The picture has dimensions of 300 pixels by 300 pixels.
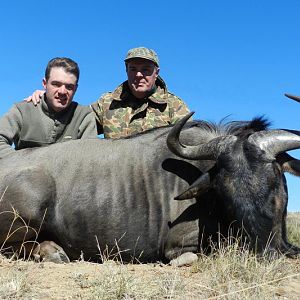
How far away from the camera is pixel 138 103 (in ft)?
25.8

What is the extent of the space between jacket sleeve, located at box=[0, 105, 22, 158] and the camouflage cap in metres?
1.92

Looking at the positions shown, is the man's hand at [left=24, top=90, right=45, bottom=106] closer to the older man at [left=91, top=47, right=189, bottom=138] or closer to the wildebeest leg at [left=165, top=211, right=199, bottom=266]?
the older man at [left=91, top=47, right=189, bottom=138]

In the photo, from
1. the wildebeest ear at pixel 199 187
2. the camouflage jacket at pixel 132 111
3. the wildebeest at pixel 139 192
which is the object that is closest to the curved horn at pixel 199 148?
the wildebeest at pixel 139 192

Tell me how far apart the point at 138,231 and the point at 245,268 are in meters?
1.45

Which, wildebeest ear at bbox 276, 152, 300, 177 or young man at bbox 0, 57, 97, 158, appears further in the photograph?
young man at bbox 0, 57, 97, 158

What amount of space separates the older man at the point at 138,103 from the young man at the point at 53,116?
2.79ft

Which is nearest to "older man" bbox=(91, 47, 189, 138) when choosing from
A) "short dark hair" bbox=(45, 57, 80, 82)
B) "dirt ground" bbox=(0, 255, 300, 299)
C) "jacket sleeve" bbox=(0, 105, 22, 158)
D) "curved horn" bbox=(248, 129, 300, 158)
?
"short dark hair" bbox=(45, 57, 80, 82)

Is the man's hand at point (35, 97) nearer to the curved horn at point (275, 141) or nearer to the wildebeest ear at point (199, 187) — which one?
the wildebeest ear at point (199, 187)

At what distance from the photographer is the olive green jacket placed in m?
6.35

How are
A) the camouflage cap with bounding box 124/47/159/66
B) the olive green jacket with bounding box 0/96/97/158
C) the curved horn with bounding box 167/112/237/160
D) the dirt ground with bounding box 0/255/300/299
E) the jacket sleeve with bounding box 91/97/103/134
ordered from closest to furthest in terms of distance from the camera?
the dirt ground with bounding box 0/255/300/299, the curved horn with bounding box 167/112/237/160, the olive green jacket with bounding box 0/96/97/158, the camouflage cap with bounding box 124/47/159/66, the jacket sleeve with bounding box 91/97/103/134

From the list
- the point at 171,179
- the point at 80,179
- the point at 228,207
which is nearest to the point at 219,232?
the point at 228,207

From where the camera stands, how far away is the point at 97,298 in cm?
327

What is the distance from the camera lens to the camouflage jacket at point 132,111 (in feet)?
25.2

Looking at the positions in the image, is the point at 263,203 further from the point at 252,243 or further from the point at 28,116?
the point at 28,116
